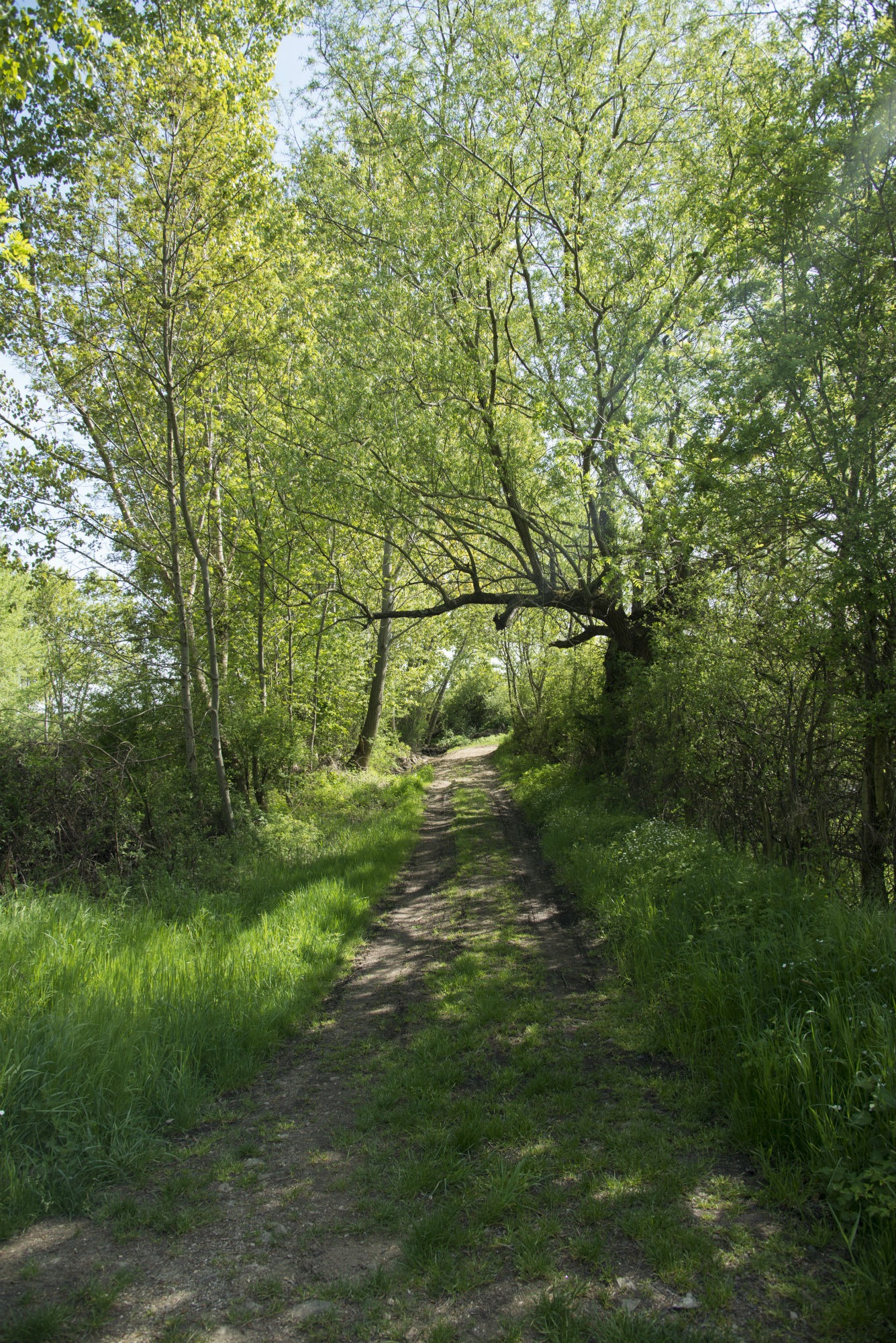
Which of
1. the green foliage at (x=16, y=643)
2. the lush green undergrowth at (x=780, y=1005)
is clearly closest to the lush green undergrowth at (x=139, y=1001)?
the lush green undergrowth at (x=780, y=1005)

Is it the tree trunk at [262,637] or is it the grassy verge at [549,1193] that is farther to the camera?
the tree trunk at [262,637]

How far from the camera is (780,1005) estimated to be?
14.3ft

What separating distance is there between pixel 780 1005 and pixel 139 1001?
4243 millimetres

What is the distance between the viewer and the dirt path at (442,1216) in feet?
9.04

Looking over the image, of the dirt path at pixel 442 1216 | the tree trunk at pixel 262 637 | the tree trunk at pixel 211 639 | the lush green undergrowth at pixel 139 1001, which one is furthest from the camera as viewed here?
the tree trunk at pixel 262 637

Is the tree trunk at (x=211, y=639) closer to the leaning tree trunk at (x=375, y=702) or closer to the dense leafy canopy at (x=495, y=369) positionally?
the dense leafy canopy at (x=495, y=369)

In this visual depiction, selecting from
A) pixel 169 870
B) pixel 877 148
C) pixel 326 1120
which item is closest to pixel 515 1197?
pixel 326 1120

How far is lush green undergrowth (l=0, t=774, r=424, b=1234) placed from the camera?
12.2 feet

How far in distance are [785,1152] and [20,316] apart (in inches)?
467

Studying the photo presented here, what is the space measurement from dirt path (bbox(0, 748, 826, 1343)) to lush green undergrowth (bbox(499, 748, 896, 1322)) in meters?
0.25

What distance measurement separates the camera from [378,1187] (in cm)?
360

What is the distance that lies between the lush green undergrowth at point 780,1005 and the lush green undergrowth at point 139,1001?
2.94 meters

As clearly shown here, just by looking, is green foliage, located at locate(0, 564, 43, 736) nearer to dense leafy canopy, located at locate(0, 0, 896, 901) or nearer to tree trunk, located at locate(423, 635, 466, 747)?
tree trunk, located at locate(423, 635, 466, 747)

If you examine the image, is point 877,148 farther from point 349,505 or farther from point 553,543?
point 349,505
